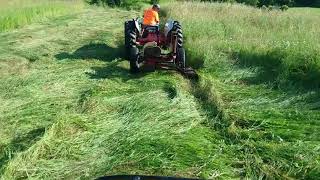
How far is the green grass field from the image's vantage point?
521 cm

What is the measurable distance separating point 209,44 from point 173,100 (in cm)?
366

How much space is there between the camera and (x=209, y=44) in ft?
35.0

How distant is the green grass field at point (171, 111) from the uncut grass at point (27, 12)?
14.5 ft

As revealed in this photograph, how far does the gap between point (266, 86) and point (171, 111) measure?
203 cm

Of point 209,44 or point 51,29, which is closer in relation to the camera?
point 209,44

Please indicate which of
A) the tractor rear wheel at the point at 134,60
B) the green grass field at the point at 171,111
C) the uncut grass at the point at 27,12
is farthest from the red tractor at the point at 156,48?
the uncut grass at the point at 27,12

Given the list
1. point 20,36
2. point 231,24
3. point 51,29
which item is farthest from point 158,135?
point 51,29

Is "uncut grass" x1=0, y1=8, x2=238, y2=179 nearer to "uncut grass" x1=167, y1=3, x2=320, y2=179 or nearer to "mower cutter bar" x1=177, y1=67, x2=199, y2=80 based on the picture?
"mower cutter bar" x1=177, y1=67, x2=199, y2=80

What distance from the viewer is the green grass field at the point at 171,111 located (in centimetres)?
521

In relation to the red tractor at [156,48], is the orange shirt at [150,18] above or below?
above

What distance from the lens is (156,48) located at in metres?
9.21

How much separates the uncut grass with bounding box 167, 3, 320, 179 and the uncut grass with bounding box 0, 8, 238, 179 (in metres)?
0.38

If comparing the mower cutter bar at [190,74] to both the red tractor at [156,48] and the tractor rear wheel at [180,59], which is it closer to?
the red tractor at [156,48]

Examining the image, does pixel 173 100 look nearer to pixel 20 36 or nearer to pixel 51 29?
pixel 20 36
